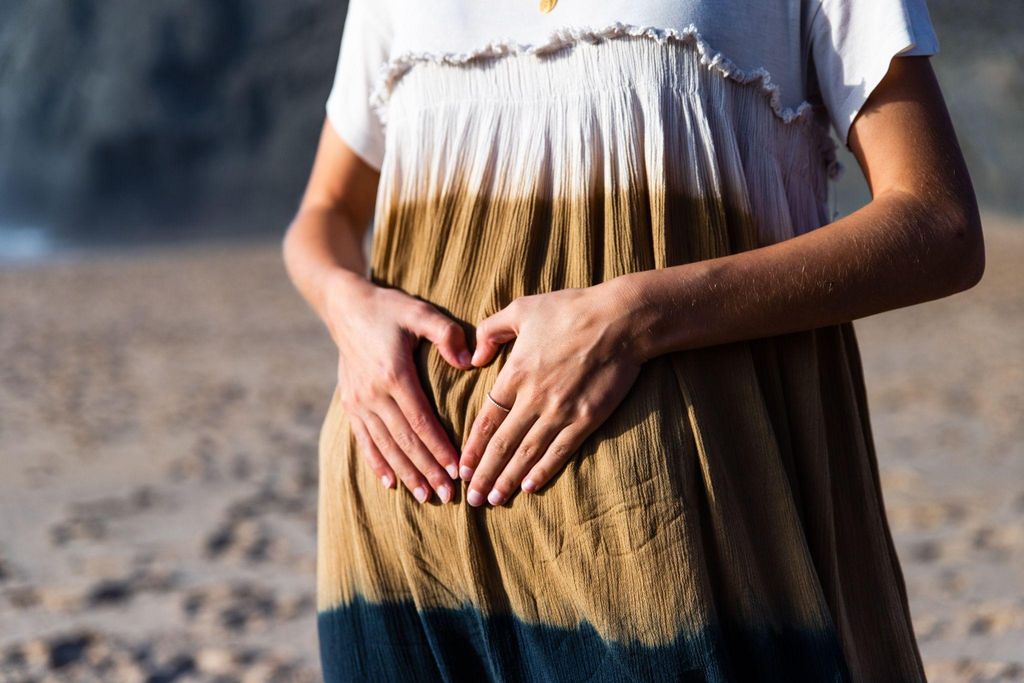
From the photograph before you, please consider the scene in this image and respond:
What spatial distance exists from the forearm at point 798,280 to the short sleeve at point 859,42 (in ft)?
0.34

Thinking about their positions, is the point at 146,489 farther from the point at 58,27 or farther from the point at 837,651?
the point at 58,27

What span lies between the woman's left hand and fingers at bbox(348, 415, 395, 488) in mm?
98

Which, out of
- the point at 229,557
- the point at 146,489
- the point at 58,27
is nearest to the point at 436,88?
the point at 229,557

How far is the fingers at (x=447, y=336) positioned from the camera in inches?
38.6

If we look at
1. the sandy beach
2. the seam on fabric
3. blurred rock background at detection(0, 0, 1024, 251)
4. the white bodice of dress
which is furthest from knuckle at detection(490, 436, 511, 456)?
blurred rock background at detection(0, 0, 1024, 251)

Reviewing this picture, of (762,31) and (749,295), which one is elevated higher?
(762,31)

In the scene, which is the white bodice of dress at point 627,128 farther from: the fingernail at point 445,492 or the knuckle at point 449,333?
the fingernail at point 445,492

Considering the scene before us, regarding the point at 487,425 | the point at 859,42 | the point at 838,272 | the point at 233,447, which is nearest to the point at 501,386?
the point at 487,425

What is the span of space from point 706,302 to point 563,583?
0.27m

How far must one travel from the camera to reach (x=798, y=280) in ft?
2.92

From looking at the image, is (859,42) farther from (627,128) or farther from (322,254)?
(322,254)

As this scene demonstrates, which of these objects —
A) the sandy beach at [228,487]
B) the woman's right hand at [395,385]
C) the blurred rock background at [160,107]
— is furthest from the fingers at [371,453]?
the blurred rock background at [160,107]

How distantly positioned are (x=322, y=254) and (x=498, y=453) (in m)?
0.40

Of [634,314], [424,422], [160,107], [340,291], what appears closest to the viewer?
[634,314]
